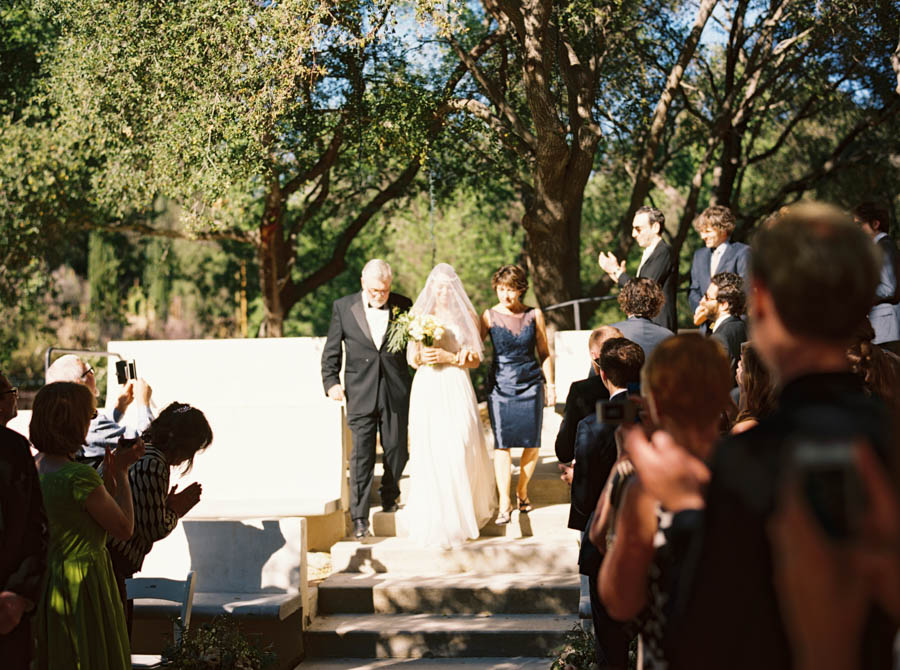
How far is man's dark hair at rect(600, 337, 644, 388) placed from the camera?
392 cm

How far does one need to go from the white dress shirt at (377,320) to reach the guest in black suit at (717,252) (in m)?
2.38

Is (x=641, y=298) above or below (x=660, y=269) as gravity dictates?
below

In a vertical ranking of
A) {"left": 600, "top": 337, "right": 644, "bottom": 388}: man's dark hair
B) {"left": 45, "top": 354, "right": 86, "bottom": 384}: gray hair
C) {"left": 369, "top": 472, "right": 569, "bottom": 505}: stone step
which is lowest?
{"left": 369, "top": 472, "right": 569, "bottom": 505}: stone step

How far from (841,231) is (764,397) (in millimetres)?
2399

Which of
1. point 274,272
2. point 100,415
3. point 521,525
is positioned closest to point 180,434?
point 100,415

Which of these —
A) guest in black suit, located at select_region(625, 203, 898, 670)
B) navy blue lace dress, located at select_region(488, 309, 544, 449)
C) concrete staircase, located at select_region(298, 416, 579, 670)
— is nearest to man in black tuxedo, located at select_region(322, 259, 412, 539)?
concrete staircase, located at select_region(298, 416, 579, 670)

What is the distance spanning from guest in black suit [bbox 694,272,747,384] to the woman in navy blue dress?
1.58m

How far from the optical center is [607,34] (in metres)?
13.5

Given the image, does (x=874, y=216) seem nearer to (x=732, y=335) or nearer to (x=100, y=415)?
(x=732, y=335)

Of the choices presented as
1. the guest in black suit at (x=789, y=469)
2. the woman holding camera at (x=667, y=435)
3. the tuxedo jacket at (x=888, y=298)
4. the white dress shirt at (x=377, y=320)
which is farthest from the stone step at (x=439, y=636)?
the guest in black suit at (x=789, y=469)

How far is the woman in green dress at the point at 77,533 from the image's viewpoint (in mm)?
3607

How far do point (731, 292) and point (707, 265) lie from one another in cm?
120

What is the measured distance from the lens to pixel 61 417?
359 centimetres

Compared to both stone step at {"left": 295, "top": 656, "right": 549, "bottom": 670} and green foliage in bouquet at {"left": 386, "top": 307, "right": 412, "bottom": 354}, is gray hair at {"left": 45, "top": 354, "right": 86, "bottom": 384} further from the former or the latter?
green foliage in bouquet at {"left": 386, "top": 307, "right": 412, "bottom": 354}
